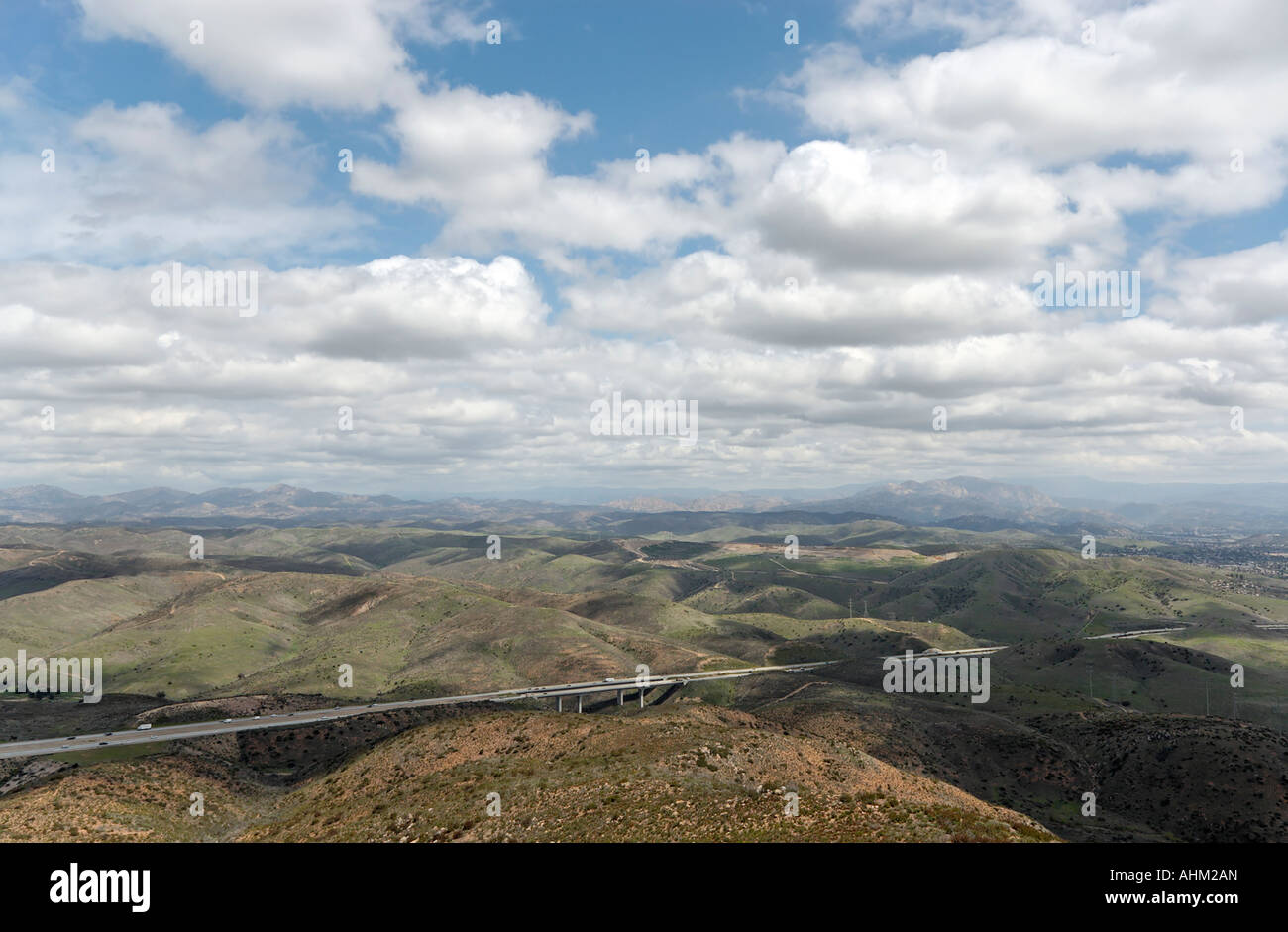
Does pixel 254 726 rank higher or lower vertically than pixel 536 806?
lower

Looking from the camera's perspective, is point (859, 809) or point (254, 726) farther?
point (254, 726)

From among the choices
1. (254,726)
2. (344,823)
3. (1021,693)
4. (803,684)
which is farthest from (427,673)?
(1021,693)

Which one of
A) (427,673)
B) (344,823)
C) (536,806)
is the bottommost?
(427,673)
